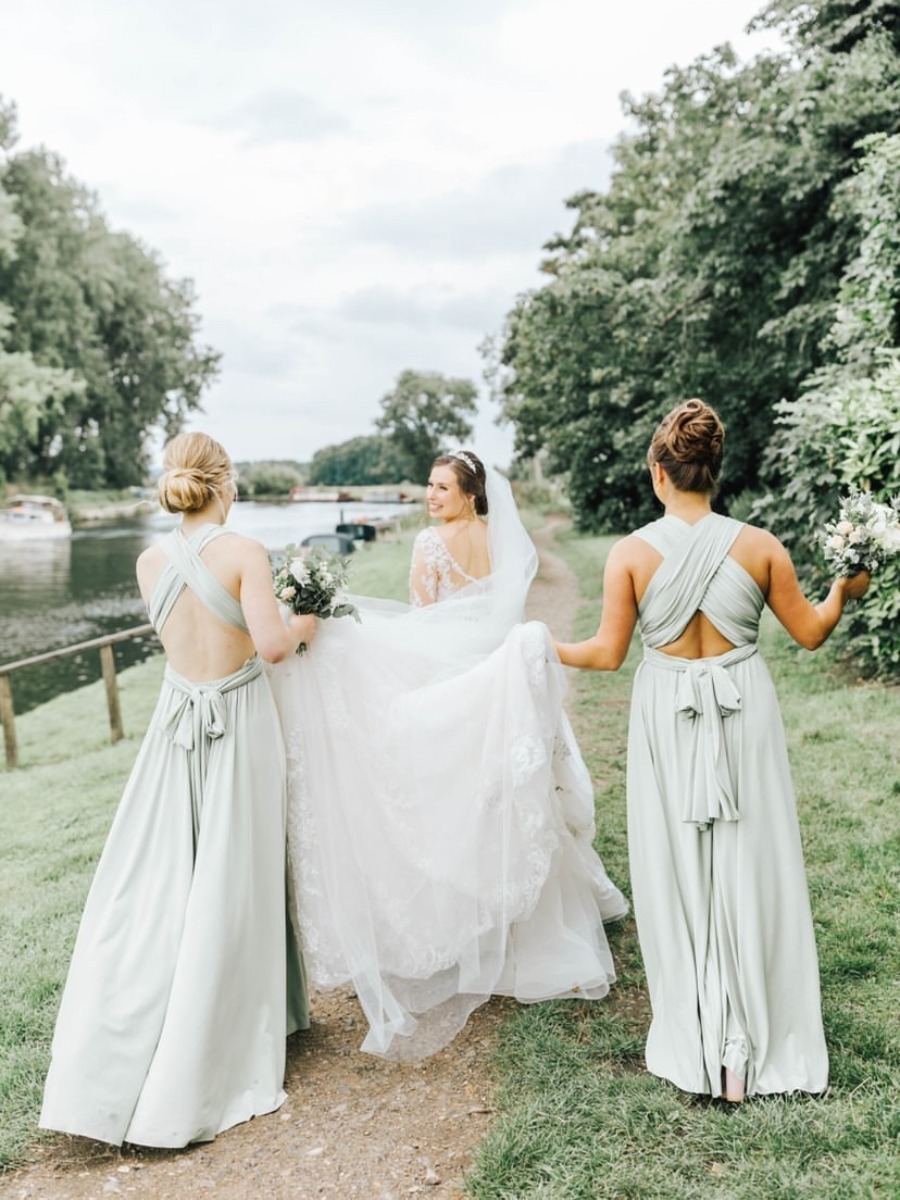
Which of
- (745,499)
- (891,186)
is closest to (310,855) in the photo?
(891,186)

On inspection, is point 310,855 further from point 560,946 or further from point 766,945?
point 766,945

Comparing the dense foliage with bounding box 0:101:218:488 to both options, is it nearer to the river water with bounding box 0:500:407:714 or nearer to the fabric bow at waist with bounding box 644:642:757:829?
the river water with bounding box 0:500:407:714

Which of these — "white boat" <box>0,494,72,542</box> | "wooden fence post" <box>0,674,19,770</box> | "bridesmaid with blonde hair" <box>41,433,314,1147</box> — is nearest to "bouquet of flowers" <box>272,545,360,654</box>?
"bridesmaid with blonde hair" <box>41,433,314,1147</box>

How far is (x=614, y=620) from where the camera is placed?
3.41 meters

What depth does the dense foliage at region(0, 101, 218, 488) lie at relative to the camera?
145 ft

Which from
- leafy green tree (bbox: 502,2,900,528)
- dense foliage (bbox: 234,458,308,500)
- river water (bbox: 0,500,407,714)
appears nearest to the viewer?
leafy green tree (bbox: 502,2,900,528)

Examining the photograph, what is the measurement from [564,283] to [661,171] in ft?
12.7

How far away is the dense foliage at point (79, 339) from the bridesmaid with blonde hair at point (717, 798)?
42135 millimetres

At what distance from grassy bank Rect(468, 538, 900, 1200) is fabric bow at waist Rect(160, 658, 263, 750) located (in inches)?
65.0

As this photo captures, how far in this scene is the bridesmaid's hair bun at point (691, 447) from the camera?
3.28 m

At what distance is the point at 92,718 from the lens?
1411 cm

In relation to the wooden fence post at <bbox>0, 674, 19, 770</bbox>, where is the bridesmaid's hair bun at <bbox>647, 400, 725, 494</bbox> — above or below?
above

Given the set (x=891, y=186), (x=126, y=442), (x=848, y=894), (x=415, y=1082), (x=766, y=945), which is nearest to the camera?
(x=766, y=945)

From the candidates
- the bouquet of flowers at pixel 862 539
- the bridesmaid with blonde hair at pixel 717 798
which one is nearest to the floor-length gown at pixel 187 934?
the bridesmaid with blonde hair at pixel 717 798
